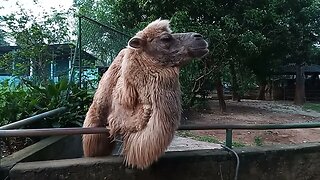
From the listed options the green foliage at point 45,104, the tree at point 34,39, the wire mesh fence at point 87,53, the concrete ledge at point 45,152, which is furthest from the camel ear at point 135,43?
the tree at point 34,39

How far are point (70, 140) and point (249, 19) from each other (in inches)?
380

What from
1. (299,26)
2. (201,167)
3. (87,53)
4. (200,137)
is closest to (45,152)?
(201,167)

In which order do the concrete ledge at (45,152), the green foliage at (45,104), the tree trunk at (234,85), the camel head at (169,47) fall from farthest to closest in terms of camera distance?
the tree trunk at (234,85) → the green foliage at (45,104) → the concrete ledge at (45,152) → the camel head at (169,47)

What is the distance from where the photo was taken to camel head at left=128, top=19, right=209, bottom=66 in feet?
7.81

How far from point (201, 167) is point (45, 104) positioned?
2516mm

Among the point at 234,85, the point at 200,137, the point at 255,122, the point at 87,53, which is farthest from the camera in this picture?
the point at 234,85

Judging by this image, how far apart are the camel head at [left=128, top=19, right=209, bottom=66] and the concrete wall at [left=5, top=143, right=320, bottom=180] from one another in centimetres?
74

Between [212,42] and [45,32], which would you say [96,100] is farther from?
[212,42]

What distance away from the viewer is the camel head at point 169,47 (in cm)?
238

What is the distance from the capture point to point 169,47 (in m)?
2.41

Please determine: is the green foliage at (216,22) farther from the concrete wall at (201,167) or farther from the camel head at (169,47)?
the camel head at (169,47)

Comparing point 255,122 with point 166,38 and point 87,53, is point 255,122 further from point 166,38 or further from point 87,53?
point 166,38

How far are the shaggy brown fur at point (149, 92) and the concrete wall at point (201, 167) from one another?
0.71 ft

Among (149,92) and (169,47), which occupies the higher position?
(169,47)
